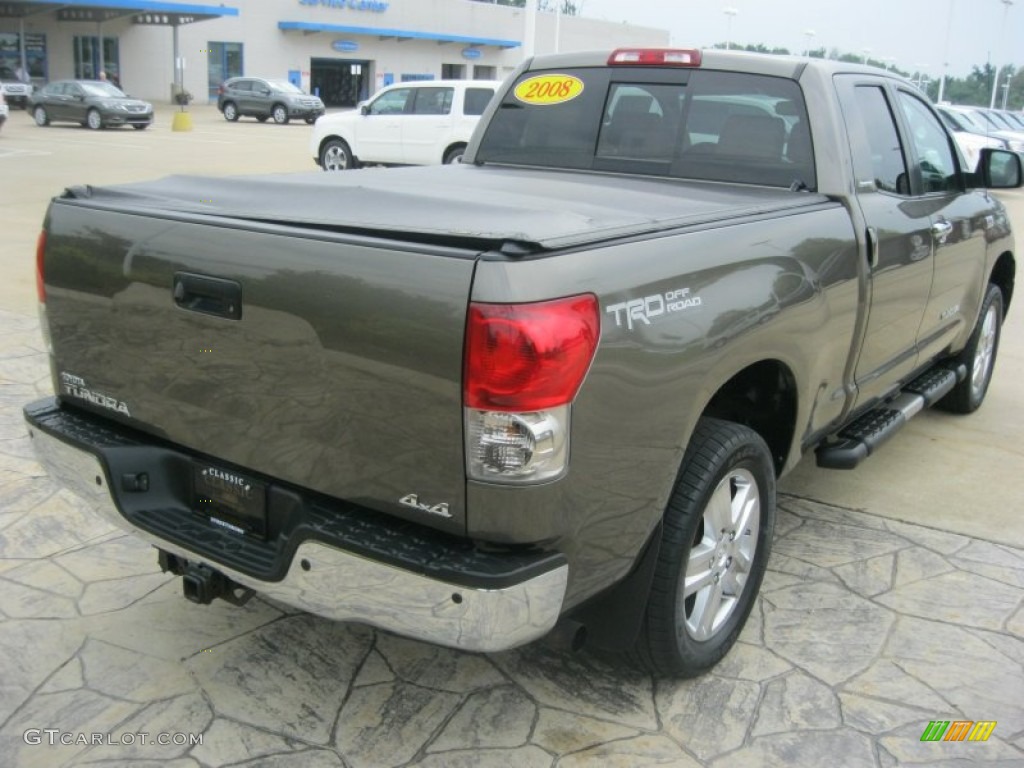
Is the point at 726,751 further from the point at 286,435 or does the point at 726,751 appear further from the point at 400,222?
the point at 400,222

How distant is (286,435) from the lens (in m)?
2.62

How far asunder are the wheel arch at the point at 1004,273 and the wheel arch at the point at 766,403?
289 cm

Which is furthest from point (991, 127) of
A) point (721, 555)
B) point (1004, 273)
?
point (721, 555)

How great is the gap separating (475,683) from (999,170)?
362cm

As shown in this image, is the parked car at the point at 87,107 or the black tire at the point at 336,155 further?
the parked car at the point at 87,107

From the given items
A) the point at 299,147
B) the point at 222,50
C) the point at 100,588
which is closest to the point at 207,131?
the point at 299,147

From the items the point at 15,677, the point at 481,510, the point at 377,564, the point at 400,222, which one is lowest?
the point at 15,677

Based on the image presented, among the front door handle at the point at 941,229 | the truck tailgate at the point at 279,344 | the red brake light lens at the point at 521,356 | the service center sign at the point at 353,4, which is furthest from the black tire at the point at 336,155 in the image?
the service center sign at the point at 353,4

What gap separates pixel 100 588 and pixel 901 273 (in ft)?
10.9

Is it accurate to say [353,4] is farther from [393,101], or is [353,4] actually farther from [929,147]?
[929,147]

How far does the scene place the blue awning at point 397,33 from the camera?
5184 centimetres

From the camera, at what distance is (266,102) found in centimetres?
3922

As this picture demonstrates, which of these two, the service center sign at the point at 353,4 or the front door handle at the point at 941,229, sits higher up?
the service center sign at the point at 353,4

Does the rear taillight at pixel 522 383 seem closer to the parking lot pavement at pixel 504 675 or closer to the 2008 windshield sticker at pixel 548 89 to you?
the parking lot pavement at pixel 504 675
